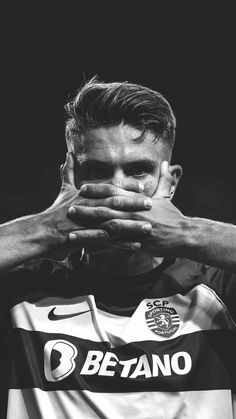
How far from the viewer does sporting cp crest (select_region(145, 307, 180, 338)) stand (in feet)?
4.42

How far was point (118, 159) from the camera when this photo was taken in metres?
1.42

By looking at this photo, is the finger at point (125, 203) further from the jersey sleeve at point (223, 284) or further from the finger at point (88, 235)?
the jersey sleeve at point (223, 284)

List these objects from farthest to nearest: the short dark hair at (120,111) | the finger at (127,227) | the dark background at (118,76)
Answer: the dark background at (118,76) → the short dark hair at (120,111) → the finger at (127,227)

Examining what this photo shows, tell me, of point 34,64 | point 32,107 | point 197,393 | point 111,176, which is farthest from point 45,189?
point 197,393

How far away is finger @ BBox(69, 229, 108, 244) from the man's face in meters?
0.20

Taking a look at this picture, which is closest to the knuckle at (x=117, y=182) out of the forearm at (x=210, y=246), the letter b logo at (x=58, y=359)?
the forearm at (x=210, y=246)

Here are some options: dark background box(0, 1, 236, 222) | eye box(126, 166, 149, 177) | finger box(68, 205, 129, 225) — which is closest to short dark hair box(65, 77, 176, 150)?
eye box(126, 166, 149, 177)

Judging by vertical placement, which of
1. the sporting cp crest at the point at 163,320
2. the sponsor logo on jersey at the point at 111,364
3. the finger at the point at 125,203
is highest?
the finger at the point at 125,203

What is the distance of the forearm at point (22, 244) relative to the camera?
128cm

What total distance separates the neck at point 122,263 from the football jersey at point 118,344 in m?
0.03

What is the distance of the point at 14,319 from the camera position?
4.49 feet

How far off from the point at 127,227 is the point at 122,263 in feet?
0.73

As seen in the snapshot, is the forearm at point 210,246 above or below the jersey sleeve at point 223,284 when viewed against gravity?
above

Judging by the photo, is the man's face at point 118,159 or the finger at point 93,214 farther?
the man's face at point 118,159
